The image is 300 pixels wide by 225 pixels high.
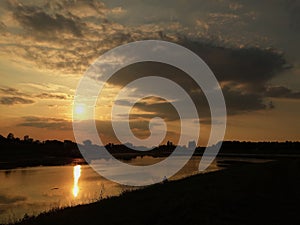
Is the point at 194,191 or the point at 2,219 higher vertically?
the point at 194,191

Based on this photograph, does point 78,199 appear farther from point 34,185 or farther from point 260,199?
point 260,199

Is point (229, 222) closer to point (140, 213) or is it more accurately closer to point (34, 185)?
point (140, 213)

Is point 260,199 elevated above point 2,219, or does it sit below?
above

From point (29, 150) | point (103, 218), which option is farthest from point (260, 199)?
point (29, 150)

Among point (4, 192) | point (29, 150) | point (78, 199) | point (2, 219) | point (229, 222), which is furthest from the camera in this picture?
point (29, 150)

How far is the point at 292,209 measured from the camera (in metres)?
17.0

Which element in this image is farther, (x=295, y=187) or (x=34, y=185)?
(x=34, y=185)

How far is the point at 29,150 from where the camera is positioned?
408ft

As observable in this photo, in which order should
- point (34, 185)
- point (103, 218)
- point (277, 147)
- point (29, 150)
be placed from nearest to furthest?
point (103, 218), point (34, 185), point (29, 150), point (277, 147)

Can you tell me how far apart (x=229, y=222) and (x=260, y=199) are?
605cm

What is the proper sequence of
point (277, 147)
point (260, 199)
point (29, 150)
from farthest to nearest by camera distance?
A: point (277, 147) → point (29, 150) → point (260, 199)

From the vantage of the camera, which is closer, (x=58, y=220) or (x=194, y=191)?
(x=58, y=220)

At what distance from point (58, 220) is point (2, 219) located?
276 inches

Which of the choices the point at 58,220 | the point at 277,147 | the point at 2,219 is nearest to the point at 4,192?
the point at 2,219
